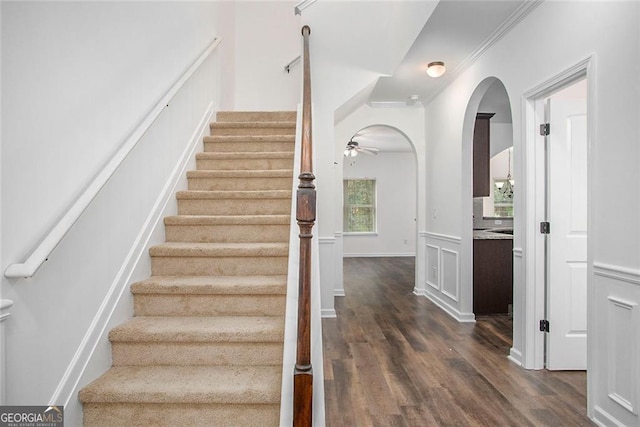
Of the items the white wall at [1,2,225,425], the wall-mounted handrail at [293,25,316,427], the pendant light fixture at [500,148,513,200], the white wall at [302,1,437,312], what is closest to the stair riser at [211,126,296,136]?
the white wall at [302,1,437,312]

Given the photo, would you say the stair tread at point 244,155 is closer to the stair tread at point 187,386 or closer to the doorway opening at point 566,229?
the stair tread at point 187,386

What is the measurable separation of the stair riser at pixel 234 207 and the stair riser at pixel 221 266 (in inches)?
20.9

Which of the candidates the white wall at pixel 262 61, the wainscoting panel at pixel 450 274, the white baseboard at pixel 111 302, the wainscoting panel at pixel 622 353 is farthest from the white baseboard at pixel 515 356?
the white wall at pixel 262 61

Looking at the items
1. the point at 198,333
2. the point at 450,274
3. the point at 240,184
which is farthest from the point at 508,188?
the point at 198,333

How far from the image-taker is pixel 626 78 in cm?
200

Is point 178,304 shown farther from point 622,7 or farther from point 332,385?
point 622,7

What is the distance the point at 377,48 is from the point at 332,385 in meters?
3.15

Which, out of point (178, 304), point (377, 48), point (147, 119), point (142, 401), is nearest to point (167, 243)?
point (178, 304)

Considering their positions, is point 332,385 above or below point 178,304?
below

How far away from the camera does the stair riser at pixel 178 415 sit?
1.73 m

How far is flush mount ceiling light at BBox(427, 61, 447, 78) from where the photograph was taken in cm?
398

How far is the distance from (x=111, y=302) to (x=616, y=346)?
2.67m

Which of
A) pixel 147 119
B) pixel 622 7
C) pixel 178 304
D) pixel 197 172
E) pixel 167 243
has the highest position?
pixel 622 7

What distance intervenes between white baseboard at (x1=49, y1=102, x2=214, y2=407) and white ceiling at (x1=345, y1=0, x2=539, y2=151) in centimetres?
235
